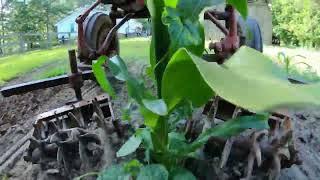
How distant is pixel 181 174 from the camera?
1.95 metres

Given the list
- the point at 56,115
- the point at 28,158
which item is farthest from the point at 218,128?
the point at 56,115

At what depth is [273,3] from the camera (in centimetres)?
1853

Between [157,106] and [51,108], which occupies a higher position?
[157,106]

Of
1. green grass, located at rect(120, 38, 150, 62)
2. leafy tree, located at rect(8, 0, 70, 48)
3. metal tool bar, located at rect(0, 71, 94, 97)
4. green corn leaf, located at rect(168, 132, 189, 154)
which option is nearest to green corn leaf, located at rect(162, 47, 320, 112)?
green corn leaf, located at rect(168, 132, 189, 154)

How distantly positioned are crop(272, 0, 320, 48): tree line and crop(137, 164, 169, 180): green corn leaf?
10.8 m

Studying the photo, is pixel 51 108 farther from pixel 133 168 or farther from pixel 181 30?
pixel 181 30

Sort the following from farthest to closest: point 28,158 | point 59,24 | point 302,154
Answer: point 59,24 → point 302,154 → point 28,158

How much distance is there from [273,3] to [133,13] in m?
15.2

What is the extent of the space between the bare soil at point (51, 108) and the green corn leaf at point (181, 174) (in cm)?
70

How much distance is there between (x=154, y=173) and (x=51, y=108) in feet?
9.97

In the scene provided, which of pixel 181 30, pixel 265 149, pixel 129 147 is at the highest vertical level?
pixel 181 30

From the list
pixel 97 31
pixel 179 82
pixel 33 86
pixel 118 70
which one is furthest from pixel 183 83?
pixel 97 31

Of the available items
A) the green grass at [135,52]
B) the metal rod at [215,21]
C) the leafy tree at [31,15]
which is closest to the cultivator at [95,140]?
the metal rod at [215,21]

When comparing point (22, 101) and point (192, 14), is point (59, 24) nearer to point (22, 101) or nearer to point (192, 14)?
point (22, 101)
